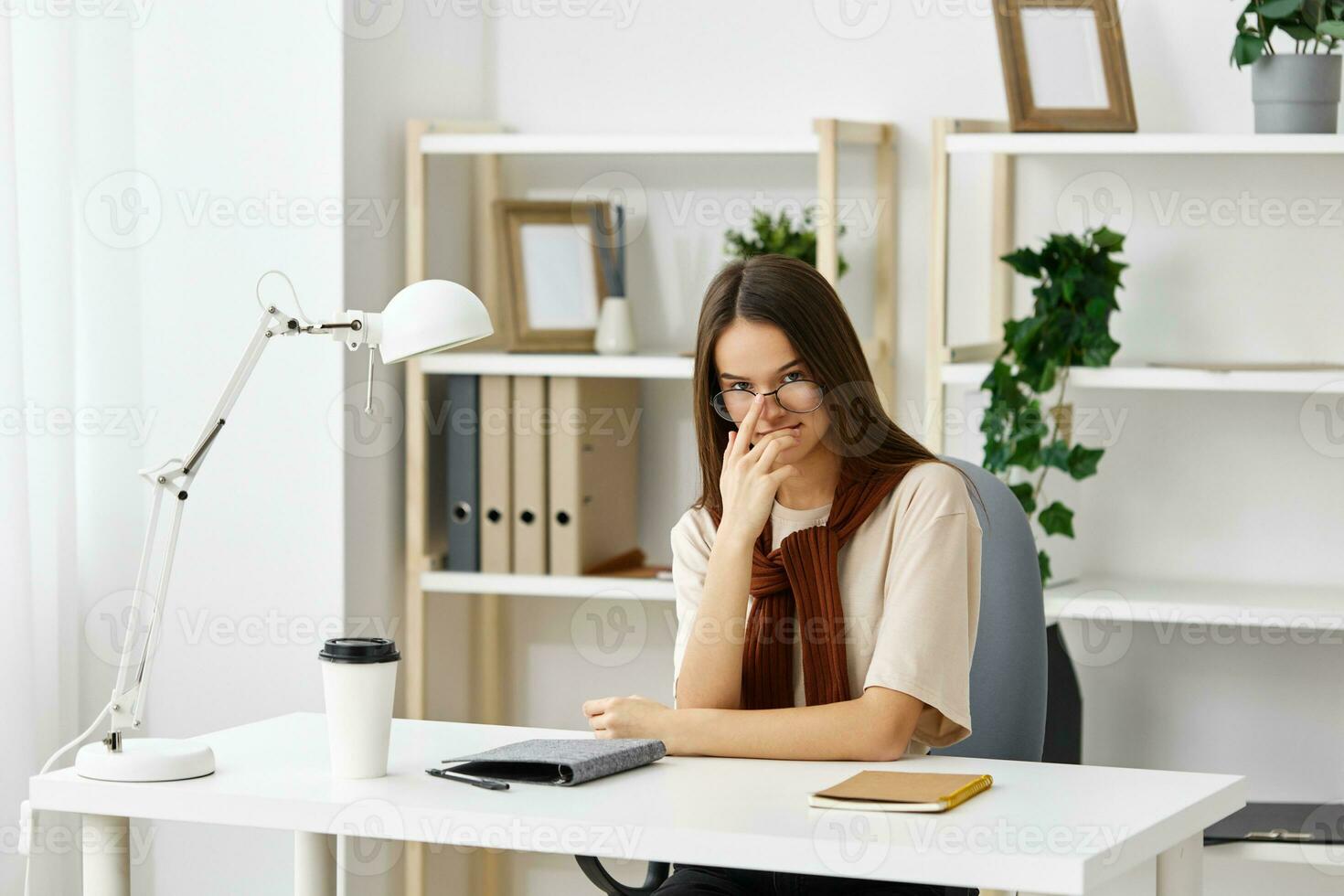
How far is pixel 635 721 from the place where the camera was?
69.3 inches

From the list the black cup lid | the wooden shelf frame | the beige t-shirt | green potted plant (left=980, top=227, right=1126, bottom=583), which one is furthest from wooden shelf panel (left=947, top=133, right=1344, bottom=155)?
the black cup lid

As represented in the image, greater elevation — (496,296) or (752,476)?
(496,296)

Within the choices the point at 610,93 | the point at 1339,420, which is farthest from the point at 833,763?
the point at 610,93

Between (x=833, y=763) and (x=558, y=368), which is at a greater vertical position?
(x=558, y=368)

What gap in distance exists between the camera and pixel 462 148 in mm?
3008

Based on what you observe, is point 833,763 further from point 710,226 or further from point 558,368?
point 710,226

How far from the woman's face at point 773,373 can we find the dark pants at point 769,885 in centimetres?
48

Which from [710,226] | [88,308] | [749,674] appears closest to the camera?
[749,674]

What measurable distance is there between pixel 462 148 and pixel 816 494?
1303 millimetres

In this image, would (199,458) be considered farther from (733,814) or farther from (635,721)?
(733,814)

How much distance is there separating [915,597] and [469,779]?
1.72 ft

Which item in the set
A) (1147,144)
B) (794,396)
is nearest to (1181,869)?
(794,396)

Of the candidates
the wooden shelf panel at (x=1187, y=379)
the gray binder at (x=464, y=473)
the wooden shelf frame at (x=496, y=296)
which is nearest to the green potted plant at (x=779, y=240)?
the wooden shelf frame at (x=496, y=296)

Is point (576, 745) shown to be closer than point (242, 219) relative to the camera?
Yes
